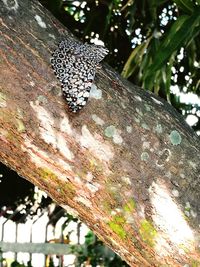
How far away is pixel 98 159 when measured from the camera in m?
1.07

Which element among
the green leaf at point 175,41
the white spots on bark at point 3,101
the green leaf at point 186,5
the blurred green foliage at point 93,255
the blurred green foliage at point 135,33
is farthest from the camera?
the blurred green foliage at point 93,255

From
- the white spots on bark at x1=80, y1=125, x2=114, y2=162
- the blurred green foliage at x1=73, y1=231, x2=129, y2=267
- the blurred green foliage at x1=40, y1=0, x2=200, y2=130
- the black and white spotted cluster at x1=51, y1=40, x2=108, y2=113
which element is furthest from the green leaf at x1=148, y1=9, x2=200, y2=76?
the blurred green foliage at x1=73, y1=231, x2=129, y2=267

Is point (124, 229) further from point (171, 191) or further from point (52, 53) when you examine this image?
point (52, 53)

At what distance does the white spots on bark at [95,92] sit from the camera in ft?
3.64

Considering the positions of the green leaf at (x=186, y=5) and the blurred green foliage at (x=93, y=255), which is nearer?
the green leaf at (x=186, y=5)

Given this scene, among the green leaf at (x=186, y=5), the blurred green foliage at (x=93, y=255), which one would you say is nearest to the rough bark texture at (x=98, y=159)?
the green leaf at (x=186, y=5)

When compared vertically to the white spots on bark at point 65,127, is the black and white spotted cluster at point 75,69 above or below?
above

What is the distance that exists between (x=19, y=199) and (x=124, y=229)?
2440 millimetres

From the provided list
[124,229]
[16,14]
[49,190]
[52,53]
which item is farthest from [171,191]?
[16,14]

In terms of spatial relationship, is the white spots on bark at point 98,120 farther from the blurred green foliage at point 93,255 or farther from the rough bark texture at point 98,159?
the blurred green foliage at point 93,255

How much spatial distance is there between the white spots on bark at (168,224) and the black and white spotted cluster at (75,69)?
215 mm

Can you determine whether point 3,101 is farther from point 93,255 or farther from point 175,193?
point 93,255

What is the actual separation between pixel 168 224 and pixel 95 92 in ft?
0.92

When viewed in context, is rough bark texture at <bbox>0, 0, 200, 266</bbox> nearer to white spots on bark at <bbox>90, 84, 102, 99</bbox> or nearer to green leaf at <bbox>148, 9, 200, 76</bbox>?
white spots on bark at <bbox>90, 84, 102, 99</bbox>
